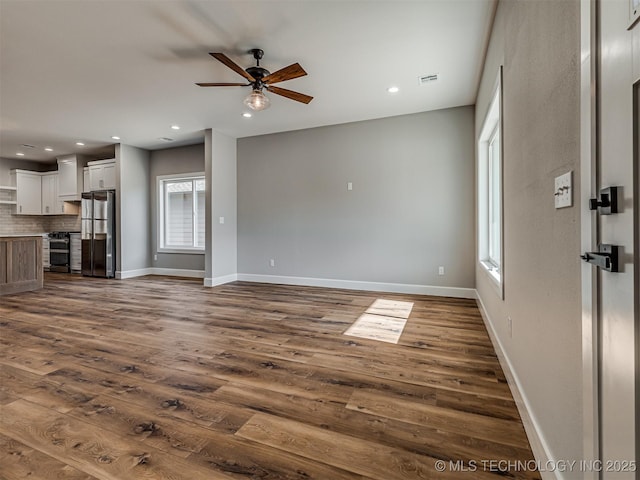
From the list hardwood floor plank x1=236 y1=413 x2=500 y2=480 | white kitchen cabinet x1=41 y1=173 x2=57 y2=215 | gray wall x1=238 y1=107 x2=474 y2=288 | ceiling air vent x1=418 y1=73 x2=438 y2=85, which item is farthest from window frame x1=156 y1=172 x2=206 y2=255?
hardwood floor plank x1=236 y1=413 x2=500 y2=480

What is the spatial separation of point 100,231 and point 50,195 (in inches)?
95.2

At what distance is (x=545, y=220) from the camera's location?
1258 mm

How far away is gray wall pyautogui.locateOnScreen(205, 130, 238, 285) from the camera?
531 cm

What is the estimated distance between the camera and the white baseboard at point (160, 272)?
6.28 metres

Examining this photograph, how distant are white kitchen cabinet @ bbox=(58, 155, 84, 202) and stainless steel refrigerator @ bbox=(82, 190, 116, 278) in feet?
2.70

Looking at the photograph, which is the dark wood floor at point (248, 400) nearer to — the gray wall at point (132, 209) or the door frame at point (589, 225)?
the door frame at point (589, 225)

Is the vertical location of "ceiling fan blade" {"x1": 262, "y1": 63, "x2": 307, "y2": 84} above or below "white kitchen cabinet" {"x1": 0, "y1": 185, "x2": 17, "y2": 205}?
above

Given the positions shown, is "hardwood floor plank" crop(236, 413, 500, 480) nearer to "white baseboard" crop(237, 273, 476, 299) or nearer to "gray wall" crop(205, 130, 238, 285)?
"white baseboard" crop(237, 273, 476, 299)

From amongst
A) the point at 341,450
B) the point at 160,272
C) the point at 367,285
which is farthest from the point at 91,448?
the point at 160,272

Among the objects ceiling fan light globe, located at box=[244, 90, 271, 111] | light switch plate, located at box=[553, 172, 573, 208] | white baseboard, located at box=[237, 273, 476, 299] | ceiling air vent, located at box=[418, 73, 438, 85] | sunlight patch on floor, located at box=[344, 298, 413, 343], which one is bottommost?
sunlight patch on floor, located at box=[344, 298, 413, 343]

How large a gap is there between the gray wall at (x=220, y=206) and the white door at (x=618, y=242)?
5247 mm

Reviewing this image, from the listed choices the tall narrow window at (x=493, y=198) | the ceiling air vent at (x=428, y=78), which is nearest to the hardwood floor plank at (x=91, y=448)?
the tall narrow window at (x=493, y=198)

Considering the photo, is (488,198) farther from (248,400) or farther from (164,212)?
(164,212)

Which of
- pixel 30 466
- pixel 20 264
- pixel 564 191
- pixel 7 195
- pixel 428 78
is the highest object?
pixel 428 78
